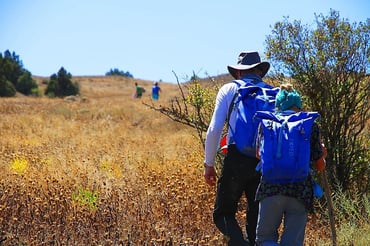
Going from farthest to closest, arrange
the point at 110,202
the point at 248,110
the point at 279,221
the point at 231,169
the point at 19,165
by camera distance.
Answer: the point at 19,165
the point at 110,202
the point at 231,169
the point at 248,110
the point at 279,221

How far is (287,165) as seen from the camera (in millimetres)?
3543

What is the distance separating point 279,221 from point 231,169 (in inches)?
21.7

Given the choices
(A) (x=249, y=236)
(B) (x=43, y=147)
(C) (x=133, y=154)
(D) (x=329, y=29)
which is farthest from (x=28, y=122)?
(A) (x=249, y=236)

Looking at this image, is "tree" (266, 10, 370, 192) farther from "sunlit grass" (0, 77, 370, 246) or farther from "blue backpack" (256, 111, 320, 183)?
"blue backpack" (256, 111, 320, 183)

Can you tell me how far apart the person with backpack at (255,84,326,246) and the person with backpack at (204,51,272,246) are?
12.1 inches

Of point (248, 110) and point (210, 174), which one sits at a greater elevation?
point (248, 110)

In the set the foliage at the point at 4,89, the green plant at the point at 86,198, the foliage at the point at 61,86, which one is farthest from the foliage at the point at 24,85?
the green plant at the point at 86,198

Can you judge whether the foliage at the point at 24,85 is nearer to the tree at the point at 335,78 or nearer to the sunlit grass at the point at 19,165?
the sunlit grass at the point at 19,165

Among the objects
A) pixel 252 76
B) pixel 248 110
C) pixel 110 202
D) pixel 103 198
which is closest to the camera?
pixel 248 110

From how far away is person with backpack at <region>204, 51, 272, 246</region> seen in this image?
13.2ft

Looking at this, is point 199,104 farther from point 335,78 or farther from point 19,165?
point 19,165

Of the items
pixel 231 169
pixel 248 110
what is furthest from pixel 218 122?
pixel 231 169

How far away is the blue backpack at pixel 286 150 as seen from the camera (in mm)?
3547

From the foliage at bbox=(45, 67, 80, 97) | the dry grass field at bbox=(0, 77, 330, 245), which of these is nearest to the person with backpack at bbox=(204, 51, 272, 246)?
the dry grass field at bbox=(0, 77, 330, 245)
